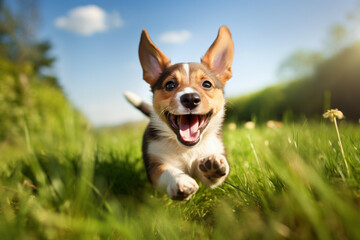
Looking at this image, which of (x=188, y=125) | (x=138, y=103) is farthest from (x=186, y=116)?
(x=138, y=103)

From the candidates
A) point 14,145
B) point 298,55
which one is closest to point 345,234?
point 14,145

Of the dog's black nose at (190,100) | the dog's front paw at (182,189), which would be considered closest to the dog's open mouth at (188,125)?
the dog's black nose at (190,100)

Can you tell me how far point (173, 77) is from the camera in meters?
2.70

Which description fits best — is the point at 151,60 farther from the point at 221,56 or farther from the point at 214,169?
the point at 214,169

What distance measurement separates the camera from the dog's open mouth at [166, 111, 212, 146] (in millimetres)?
2441

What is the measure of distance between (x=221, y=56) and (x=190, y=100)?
1.03 metres

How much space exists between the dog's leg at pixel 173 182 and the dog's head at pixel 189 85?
13.2 inches

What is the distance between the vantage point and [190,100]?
7.61 feet

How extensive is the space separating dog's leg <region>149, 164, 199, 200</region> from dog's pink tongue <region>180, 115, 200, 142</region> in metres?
0.35

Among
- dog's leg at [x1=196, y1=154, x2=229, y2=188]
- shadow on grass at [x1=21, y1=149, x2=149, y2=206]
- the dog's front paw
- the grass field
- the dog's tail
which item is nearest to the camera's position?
the grass field

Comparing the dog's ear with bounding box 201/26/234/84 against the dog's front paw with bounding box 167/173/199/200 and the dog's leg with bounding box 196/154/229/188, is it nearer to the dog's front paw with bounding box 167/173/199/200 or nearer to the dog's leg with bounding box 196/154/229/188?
the dog's leg with bounding box 196/154/229/188

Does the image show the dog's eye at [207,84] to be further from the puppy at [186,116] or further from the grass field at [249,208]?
the grass field at [249,208]

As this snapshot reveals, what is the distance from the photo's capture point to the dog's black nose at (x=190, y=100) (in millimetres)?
2309

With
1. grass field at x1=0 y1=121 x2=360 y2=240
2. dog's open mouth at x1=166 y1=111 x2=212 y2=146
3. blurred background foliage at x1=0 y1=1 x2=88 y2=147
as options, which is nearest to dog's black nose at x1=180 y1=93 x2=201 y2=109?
dog's open mouth at x1=166 y1=111 x2=212 y2=146
